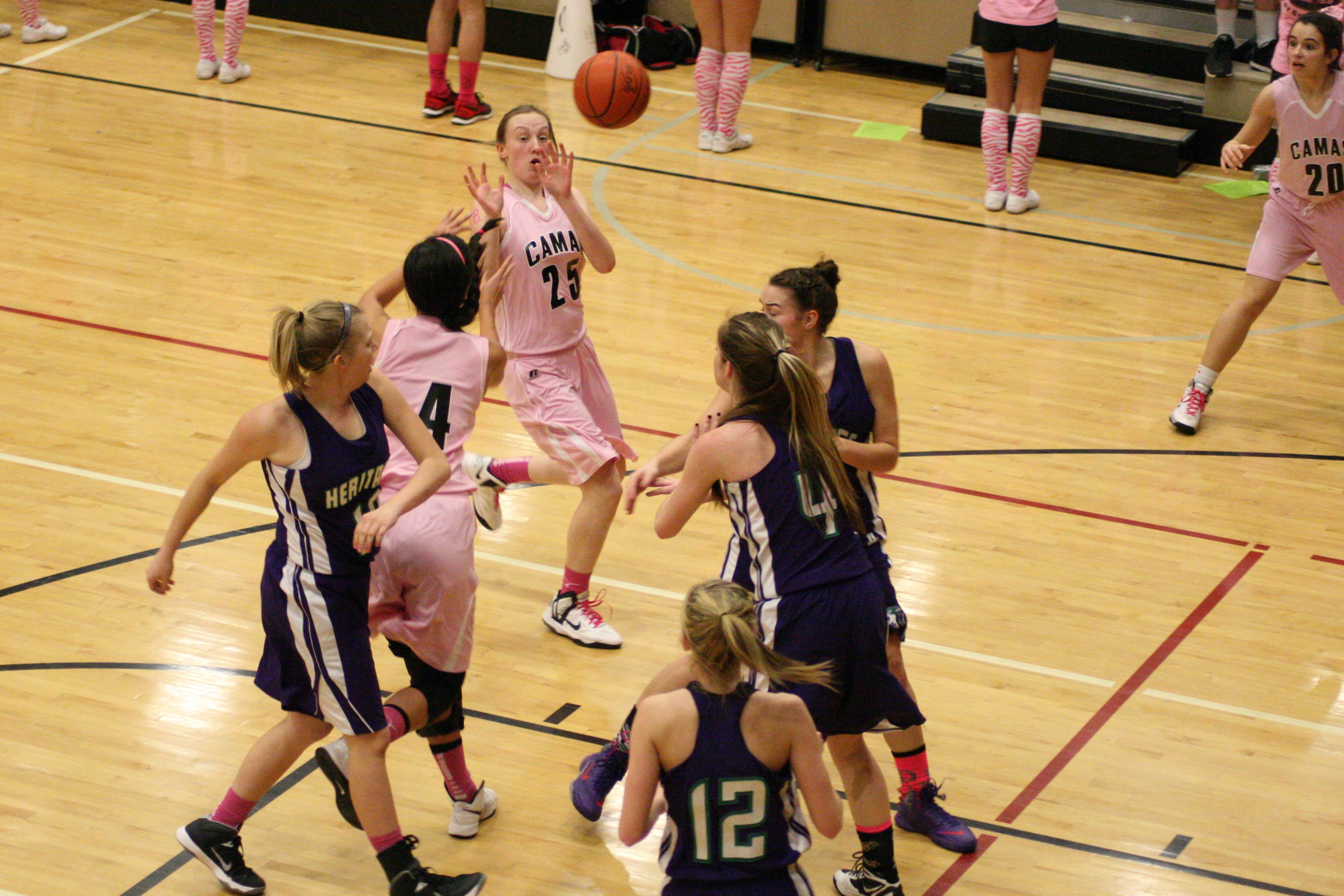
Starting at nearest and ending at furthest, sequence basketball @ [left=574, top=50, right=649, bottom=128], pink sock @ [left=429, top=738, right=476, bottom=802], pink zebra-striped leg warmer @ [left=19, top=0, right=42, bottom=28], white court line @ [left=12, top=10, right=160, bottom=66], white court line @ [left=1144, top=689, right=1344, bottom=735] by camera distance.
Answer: pink sock @ [left=429, top=738, right=476, bottom=802]
white court line @ [left=1144, top=689, right=1344, bottom=735]
basketball @ [left=574, top=50, right=649, bottom=128]
white court line @ [left=12, top=10, right=160, bottom=66]
pink zebra-striped leg warmer @ [left=19, top=0, right=42, bottom=28]

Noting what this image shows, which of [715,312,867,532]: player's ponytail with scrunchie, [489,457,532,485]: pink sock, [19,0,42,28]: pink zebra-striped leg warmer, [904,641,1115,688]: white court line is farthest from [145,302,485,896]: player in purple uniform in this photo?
[19,0,42,28]: pink zebra-striped leg warmer

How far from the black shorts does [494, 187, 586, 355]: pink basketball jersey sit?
4.92 m

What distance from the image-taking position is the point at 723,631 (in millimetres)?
3008

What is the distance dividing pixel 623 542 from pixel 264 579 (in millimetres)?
2325

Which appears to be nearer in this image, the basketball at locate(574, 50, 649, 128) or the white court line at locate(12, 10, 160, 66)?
the basketball at locate(574, 50, 649, 128)

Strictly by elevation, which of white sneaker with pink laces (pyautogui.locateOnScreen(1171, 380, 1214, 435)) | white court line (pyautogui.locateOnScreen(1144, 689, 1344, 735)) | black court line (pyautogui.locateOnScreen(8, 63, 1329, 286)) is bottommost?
white court line (pyautogui.locateOnScreen(1144, 689, 1344, 735))

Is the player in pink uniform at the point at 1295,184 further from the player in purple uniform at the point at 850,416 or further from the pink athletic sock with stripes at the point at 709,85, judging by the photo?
the pink athletic sock with stripes at the point at 709,85

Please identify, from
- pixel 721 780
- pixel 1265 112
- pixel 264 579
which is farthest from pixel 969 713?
pixel 1265 112

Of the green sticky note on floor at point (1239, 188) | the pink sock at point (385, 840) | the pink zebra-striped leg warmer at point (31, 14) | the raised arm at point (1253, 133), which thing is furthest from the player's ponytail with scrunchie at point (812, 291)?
the pink zebra-striped leg warmer at point (31, 14)

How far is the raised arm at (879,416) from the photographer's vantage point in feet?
12.8

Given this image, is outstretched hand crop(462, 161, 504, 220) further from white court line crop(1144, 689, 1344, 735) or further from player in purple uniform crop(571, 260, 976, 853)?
white court line crop(1144, 689, 1344, 735)

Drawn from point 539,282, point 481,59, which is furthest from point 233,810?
point 481,59

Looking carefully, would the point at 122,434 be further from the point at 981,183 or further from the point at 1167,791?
the point at 981,183

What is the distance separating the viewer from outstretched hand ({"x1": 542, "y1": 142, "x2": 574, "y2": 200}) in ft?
16.6
